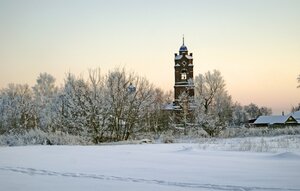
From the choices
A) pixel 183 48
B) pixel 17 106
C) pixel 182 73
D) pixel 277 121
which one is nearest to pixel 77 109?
pixel 17 106

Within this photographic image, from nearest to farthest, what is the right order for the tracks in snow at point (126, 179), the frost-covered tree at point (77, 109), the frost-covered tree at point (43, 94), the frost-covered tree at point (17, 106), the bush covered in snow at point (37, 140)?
the tracks in snow at point (126, 179), the bush covered in snow at point (37, 140), the frost-covered tree at point (77, 109), the frost-covered tree at point (17, 106), the frost-covered tree at point (43, 94)

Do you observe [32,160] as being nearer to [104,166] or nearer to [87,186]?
[104,166]

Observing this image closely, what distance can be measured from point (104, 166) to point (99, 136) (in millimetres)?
15514

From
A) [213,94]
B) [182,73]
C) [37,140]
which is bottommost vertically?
[37,140]

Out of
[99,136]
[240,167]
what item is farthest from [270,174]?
[99,136]

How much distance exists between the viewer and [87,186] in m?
6.15

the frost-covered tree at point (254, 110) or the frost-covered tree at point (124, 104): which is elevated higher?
the frost-covered tree at point (254, 110)

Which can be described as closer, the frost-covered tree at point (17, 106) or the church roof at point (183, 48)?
the frost-covered tree at point (17, 106)

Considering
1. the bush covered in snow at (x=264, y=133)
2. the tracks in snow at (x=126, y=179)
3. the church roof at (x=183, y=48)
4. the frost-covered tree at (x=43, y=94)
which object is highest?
the church roof at (x=183, y=48)

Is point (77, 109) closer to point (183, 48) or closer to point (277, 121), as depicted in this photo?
point (183, 48)

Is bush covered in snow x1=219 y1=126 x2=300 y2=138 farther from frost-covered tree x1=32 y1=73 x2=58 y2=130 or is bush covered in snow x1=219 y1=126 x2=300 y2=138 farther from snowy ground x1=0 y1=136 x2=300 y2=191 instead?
frost-covered tree x1=32 y1=73 x2=58 y2=130

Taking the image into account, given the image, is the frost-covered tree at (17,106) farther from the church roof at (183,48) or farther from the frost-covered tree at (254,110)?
the frost-covered tree at (254,110)

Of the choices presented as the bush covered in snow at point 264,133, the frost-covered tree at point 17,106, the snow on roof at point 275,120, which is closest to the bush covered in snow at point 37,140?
the bush covered in snow at point 264,133

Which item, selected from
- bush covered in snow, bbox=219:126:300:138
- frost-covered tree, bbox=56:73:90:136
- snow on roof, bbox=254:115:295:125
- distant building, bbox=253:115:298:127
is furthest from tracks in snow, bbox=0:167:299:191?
snow on roof, bbox=254:115:295:125
